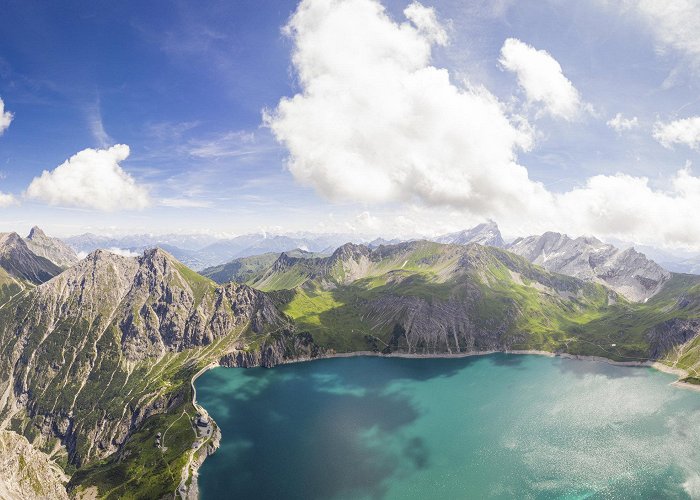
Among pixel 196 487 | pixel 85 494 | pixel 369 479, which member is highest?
pixel 369 479

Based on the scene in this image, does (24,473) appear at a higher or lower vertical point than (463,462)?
higher

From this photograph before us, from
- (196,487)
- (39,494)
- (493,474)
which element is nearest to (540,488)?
(493,474)

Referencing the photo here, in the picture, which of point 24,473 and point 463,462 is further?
point 463,462

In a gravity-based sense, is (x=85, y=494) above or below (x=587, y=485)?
below

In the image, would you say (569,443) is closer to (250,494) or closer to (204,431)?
(250,494)

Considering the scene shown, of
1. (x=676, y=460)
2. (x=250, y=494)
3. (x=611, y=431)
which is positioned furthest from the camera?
(x=611, y=431)

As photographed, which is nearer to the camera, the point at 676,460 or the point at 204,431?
the point at 676,460

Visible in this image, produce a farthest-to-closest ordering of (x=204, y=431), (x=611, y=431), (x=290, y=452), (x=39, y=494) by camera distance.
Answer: (x=204, y=431), (x=611, y=431), (x=290, y=452), (x=39, y=494)

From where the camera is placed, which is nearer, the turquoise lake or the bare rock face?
the bare rock face

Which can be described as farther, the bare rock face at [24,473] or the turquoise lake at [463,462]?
the turquoise lake at [463,462]
